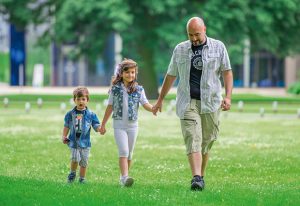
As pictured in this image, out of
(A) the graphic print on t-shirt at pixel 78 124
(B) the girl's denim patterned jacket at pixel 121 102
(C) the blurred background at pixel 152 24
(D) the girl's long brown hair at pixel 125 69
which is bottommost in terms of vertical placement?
(A) the graphic print on t-shirt at pixel 78 124

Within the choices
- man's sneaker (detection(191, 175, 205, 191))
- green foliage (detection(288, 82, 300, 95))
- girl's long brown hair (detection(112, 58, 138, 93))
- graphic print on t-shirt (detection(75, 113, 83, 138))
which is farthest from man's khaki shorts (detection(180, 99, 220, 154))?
green foliage (detection(288, 82, 300, 95))

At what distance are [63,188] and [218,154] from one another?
Answer: 810 cm

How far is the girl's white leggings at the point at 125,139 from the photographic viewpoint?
1181cm

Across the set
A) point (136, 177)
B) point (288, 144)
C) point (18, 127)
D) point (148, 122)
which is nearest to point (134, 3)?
point (148, 122)

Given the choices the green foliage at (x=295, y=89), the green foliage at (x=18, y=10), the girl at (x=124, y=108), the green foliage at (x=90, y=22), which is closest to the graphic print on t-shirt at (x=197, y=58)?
the girl at (x=124, y=108)

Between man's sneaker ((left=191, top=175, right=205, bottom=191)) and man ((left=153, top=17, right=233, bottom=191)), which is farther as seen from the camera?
man ((left=153, top=17, right=233, bottom=191))

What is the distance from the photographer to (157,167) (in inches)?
620

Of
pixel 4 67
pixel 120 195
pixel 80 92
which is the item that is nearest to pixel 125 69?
pixel 80 92

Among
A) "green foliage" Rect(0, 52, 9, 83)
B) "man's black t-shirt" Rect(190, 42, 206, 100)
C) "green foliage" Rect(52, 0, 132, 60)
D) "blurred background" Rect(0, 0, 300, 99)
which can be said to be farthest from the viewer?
"green foliage" Rect(0, 52, 9, 83)

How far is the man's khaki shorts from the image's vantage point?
11.5 metres

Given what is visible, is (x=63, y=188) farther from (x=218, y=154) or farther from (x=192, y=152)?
(x=218, y=154)

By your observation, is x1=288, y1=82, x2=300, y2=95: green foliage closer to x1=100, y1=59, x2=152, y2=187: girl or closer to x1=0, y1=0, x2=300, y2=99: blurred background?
x1=0, y1=0, x2=300, y2=99: blurred background

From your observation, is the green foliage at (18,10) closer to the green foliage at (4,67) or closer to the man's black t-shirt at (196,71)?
the green foliage at (4,67)

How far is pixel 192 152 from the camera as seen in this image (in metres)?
11.5
